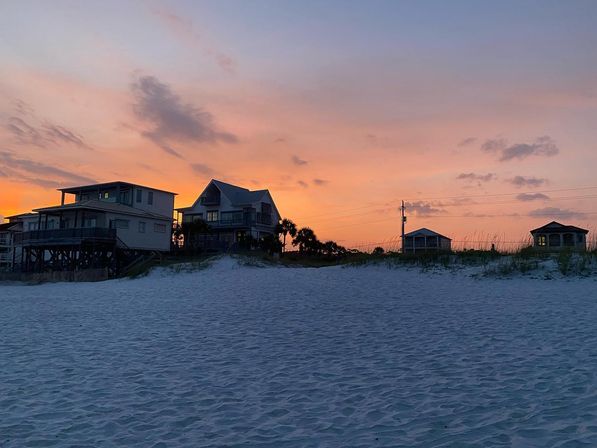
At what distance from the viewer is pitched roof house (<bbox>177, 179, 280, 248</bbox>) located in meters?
56.2

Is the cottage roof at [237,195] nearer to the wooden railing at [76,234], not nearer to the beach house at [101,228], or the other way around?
the beach house at [101,228]

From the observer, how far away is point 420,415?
587 centimetres

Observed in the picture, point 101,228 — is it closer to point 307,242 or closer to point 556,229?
point 307,242

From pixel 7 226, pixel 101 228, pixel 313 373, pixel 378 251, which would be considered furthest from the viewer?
pixel 7 226

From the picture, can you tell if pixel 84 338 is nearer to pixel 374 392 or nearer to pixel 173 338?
pixel 173 338

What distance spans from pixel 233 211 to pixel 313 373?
50.0m

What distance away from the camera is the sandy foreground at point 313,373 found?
555 centimetres

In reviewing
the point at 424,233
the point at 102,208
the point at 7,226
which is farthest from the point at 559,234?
the point at 7,226

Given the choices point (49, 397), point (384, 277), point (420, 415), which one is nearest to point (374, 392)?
point (420, 415)

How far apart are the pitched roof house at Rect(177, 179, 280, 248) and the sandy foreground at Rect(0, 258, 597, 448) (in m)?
40.7

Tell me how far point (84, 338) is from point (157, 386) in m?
4.80

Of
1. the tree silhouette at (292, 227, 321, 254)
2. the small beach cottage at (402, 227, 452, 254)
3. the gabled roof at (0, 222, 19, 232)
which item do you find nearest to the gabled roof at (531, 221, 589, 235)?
the small beach cottage at (402, 227, 452, 254)

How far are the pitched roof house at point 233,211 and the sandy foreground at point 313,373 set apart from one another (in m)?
40.7

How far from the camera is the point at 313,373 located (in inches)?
309
